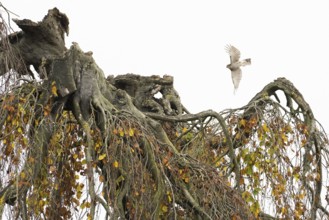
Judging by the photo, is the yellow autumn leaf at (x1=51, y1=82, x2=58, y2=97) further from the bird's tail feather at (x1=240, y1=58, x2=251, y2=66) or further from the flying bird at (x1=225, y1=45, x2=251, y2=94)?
the bird's tail feather at (x1=240, y1=58, x2=251, y2=66)

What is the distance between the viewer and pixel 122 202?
4156 mm

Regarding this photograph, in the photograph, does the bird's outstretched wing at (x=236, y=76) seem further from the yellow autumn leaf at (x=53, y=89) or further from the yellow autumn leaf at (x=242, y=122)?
the yellow autumn leaf at (x=53, y=89)

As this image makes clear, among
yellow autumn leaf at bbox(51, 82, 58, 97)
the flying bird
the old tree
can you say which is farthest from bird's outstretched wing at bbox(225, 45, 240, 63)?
yellow autumn leaf at bbox(51, 82, 58, 97)

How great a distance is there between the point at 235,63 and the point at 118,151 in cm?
366

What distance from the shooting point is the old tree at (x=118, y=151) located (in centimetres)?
409

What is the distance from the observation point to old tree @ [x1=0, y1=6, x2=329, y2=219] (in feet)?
13.4

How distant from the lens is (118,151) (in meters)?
4.16

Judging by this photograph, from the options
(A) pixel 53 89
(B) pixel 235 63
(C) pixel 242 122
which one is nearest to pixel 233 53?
(B) pixel 235 63

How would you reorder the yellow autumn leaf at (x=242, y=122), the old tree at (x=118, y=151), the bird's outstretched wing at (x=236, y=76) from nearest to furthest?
the old tree at (x=118, y=151) < the yellow autumn leaf at (x=242, y=122) < the bird's outstretched wing at (x=236, y=76)

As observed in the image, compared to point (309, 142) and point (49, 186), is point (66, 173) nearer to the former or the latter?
point (49, 186)

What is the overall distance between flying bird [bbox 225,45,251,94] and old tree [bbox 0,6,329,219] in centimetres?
202

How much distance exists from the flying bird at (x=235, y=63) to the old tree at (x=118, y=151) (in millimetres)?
2022

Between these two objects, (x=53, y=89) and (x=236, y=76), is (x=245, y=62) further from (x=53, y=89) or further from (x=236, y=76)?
(x=53, y=89)

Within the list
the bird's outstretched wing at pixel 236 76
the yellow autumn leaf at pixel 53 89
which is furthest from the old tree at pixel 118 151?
the bird's outstretched wing at pixel 236 76
